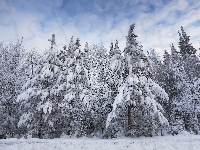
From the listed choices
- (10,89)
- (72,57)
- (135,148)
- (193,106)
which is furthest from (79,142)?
(193,106)

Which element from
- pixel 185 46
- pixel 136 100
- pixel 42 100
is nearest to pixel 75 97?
pixel 42 100

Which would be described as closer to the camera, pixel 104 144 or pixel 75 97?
pixel 104 144

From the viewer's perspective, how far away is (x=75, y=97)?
2145 centimetres

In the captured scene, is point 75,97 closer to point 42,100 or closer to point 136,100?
point 42,100

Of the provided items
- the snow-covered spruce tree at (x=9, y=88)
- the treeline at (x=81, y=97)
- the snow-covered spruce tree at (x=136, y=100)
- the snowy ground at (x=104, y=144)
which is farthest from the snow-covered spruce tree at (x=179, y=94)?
the snow-covered spruce tree at (x=9, y=88)

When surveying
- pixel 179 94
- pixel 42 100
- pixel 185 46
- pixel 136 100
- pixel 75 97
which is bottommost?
pixel 136 100

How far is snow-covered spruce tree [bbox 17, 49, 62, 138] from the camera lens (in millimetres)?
18859

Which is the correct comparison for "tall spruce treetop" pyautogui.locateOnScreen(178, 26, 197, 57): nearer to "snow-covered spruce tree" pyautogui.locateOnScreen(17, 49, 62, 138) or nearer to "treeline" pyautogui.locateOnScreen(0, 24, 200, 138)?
"treeline" pyautogui.locateOnScreen(0, 24, 200, 138)

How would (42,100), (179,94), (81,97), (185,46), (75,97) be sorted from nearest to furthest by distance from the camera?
(42,100)
(81,97)
(75,97)
(179,94)
(185,46)

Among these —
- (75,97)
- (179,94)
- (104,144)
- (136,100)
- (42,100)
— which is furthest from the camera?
(179,94)

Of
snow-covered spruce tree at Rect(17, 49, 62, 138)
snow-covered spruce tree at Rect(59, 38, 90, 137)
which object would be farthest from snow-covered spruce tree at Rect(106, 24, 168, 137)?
snow-covered spruce tree at Rect(17, 49, 62, 138)

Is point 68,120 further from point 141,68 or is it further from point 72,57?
point 141,68

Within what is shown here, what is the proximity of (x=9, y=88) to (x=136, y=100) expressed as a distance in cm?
1658

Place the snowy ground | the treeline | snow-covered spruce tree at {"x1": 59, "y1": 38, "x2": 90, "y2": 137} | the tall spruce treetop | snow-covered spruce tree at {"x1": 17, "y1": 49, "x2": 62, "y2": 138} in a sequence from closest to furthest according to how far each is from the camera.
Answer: the snowy ground < the treeline < snow-covered spruce tree at {"x1": 17, "y1": 49, "x2": 62, "y2": 138} < snow-covered spruce tree at {"x1": 59, "y1": 38, "x2": 90, "y2": 137} < the tall spruce treetop
